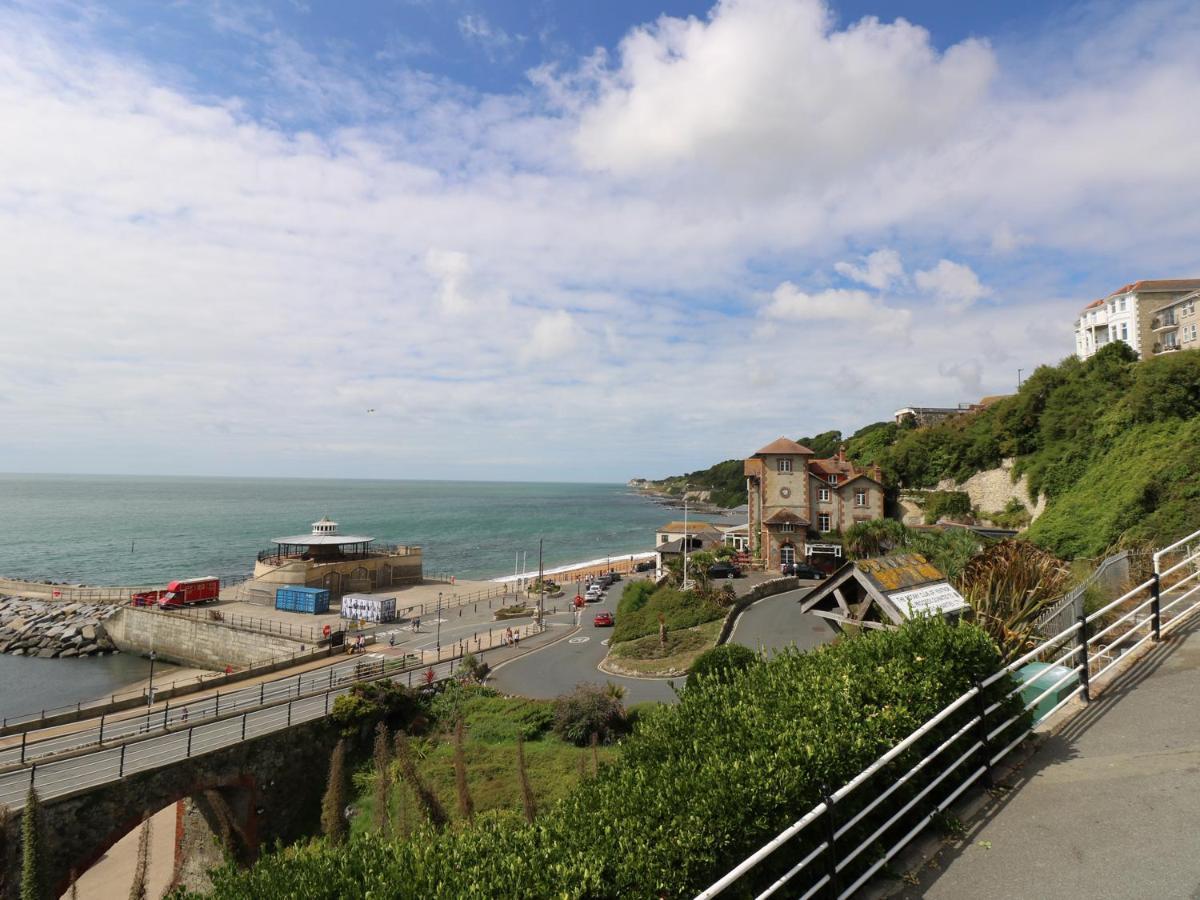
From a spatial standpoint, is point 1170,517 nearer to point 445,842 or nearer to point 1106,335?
point 445,842

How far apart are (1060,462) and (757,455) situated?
1993cm

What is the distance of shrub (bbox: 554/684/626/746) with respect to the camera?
22.8 meters

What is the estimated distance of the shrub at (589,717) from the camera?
22.8 meters

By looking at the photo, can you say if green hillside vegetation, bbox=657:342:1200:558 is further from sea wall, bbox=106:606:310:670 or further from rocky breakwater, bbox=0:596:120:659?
rocky breakwater, bbox=0:596:120:659

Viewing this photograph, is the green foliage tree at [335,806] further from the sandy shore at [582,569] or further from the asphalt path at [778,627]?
the sandy shore at [582,569]

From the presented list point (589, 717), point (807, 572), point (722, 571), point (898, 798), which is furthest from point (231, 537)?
point (898, 798)

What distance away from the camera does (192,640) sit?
4828 centimetres

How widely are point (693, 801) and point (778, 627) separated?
1122 inches

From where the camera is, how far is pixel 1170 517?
26562 millimetres

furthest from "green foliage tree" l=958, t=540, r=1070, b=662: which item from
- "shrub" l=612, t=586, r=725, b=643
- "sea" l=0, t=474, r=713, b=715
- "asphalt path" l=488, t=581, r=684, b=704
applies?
"sea" l=0, t=474, r=713, b=715

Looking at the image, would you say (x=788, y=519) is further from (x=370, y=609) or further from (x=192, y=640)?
(x=192, y=640)

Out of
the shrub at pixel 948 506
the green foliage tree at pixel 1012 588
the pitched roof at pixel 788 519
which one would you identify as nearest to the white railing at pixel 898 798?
the green foliage tree at pixel 1012 588

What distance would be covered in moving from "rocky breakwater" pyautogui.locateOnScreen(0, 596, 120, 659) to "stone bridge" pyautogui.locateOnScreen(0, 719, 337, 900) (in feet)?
131

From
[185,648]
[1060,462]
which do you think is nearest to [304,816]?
[185,648]
